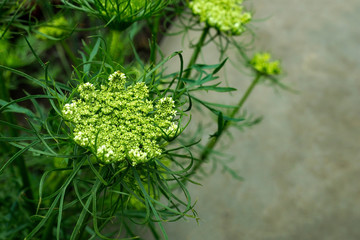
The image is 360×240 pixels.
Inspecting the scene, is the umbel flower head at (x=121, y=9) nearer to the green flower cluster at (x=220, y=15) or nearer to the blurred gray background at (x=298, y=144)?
the green flower cluster at (x=220, y=15)

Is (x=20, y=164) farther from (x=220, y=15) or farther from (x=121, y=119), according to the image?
(x=220, y=15)

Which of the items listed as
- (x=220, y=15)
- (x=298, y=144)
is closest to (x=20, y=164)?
(x=220, y=15)

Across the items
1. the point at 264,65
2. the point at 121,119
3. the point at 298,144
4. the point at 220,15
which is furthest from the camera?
the point at 298,144

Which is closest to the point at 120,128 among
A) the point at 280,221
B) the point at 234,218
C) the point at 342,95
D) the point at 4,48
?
the point at 4,48

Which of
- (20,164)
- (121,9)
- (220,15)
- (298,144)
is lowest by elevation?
(20,164)

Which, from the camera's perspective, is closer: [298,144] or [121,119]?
[121,119]

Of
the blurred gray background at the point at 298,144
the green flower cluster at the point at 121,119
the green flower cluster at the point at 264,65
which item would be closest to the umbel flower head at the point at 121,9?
the green flower cluster at the point at 121,119
